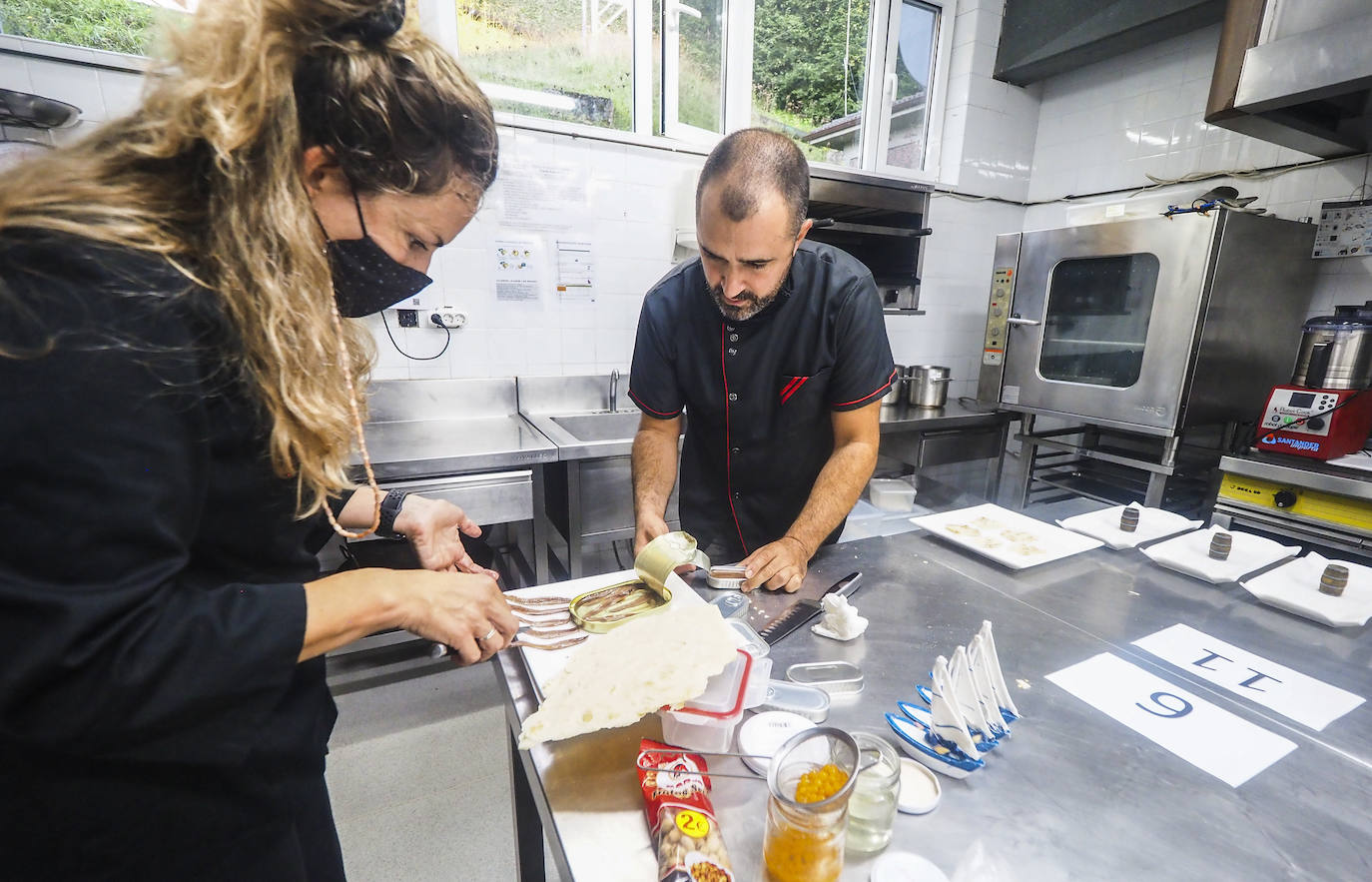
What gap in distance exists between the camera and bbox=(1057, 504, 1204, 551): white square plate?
59.4 inches

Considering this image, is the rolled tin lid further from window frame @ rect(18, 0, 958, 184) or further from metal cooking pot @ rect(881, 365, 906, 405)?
metal cooking pot @ rect(881, 365, 906, 405)

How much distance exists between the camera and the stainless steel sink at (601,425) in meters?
2.87

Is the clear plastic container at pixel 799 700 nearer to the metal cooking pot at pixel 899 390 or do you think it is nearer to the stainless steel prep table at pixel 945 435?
the stainless steel prep table at pixel 945 435

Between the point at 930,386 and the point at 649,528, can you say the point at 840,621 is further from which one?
the point at 930,386

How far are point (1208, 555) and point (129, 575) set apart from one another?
1954 mm

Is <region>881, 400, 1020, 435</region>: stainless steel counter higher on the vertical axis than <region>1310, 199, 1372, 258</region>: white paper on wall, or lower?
lower

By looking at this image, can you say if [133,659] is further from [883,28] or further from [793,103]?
[883,28]

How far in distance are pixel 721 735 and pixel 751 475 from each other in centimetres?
105

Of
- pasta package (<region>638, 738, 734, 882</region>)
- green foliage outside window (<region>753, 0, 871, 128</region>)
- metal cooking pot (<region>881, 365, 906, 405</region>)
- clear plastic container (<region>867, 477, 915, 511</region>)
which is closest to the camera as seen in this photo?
pasta package (<region>638, 738, 734, 882</region>)

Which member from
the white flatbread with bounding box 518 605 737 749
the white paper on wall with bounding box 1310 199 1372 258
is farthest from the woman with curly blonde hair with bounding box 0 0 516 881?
the white paper on wall with bounding box 1310 199 1372 258

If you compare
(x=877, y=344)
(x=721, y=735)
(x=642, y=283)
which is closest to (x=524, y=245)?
(x=642, y=283)

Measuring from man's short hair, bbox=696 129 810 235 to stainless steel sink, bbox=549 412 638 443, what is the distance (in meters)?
1.65

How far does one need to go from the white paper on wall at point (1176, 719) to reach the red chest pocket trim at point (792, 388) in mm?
938

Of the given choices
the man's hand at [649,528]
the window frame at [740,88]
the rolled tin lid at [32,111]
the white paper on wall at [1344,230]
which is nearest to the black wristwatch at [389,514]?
the man's hand at [649,528]
